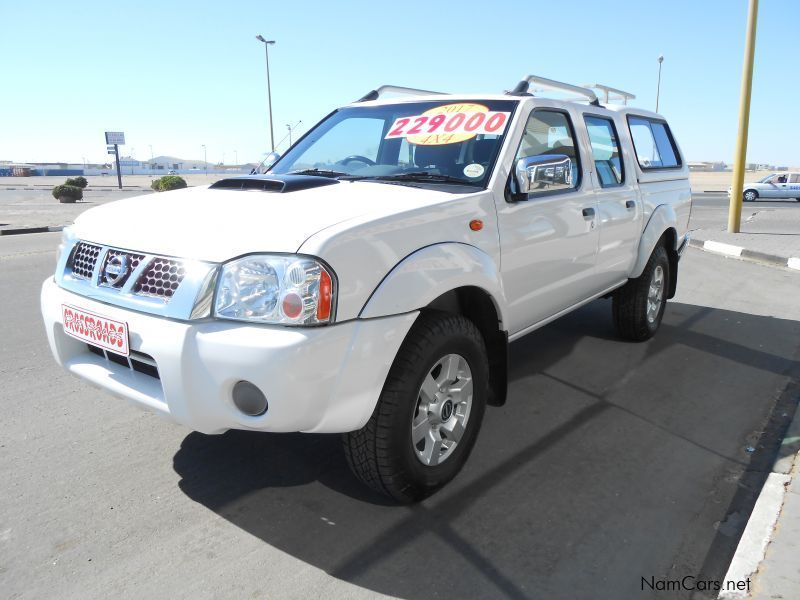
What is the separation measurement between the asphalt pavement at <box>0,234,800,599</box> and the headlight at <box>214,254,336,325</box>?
38.3 inches

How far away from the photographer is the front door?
130 inches

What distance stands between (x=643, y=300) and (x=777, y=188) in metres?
27.3

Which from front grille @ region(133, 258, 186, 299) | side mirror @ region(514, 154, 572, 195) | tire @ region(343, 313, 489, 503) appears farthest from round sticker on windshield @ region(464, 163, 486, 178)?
front grille @ region(133, 258, 186, 299)

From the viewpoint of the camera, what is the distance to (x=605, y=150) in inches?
176

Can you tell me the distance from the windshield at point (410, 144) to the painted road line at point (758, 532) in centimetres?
193

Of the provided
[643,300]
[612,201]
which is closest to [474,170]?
[612,201]

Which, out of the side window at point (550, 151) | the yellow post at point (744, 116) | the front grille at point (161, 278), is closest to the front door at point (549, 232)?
the side window at point (550, 151)

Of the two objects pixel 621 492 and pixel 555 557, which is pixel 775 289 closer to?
pixel 621 492

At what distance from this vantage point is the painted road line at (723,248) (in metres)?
10.5

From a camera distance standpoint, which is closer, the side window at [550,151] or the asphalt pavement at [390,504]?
the asphalt pavement at [390,504]

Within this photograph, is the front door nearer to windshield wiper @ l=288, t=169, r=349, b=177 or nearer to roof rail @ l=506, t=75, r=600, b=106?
roof rail @ l=506, t=75, r=600, b=106

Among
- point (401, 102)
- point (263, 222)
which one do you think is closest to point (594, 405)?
point (401, 102)

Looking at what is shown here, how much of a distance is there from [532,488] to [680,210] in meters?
3.69

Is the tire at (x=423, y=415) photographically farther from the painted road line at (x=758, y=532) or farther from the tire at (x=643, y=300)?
the tire at (x=643, y=300)
